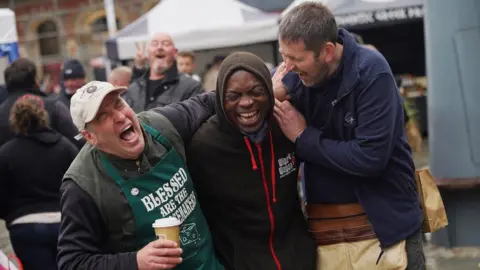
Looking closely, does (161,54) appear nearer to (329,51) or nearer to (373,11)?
(329,51)

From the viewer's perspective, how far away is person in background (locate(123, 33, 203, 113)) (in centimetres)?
554

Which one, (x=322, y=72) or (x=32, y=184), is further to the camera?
(x=32, y=184)

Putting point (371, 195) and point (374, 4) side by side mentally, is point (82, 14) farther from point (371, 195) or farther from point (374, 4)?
point (371, 195)

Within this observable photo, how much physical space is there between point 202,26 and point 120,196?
356 inches

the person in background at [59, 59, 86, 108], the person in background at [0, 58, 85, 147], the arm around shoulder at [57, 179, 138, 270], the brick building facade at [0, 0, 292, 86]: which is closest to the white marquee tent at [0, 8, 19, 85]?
the person in background at [59, 59, 86, 108]

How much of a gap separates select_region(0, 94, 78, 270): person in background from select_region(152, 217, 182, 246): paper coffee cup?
244cm

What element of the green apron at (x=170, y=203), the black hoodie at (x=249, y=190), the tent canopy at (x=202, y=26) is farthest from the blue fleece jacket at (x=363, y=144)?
the tent canopy at (x=202, y=26)

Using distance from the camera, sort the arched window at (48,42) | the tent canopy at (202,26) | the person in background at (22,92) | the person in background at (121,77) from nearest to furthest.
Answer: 1. the person in background at (22,92)
2. the person in background at (121,77)
3. the tent canopy at (202,26)
4. the arched window at (48,42)

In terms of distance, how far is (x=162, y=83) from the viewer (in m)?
5.59

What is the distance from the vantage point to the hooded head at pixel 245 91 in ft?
8.82

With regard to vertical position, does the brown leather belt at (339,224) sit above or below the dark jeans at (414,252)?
above

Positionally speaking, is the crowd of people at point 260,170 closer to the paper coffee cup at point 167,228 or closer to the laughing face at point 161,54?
the paper coffee cup at point 167,228

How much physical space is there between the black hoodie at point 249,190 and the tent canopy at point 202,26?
25.7 ft

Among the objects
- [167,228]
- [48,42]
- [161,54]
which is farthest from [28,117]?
[48,42]
